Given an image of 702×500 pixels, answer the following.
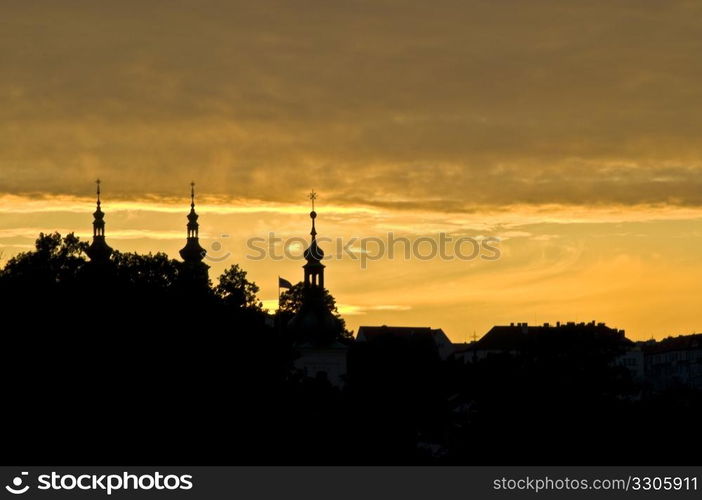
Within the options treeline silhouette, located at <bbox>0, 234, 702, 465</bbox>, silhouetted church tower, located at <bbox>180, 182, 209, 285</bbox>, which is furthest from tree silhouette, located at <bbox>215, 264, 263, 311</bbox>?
silhouetted church tower, located at <bbox>180, 182, 209, 285</bbox>

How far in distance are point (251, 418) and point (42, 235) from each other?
24.4 meters

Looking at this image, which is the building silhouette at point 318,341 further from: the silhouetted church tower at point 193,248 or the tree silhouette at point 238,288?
the tree silhouette at point 238,288

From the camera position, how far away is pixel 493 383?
132 meters

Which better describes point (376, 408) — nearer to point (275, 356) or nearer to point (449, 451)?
point (449, 451)

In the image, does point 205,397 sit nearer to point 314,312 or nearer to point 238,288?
point 238,288

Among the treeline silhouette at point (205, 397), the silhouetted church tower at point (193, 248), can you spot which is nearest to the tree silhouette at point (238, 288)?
the treeline silhouette at point (205, 397)

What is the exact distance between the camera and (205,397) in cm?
9825

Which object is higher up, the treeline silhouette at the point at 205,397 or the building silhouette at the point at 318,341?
the building silhouette at the point at 318,341

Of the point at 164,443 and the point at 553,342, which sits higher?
the point at 553,342

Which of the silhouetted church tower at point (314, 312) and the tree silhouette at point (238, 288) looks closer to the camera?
the tree silhouette at point (238, 288)

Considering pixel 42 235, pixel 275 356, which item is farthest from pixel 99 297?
pixel 42 235

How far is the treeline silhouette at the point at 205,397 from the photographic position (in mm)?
92562

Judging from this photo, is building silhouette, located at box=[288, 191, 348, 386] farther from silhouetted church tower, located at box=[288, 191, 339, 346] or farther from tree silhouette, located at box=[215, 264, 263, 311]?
tree silhouette, located at box=[215, 264, 263, 311]

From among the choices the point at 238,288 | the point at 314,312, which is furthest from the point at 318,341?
the point at 238,288
